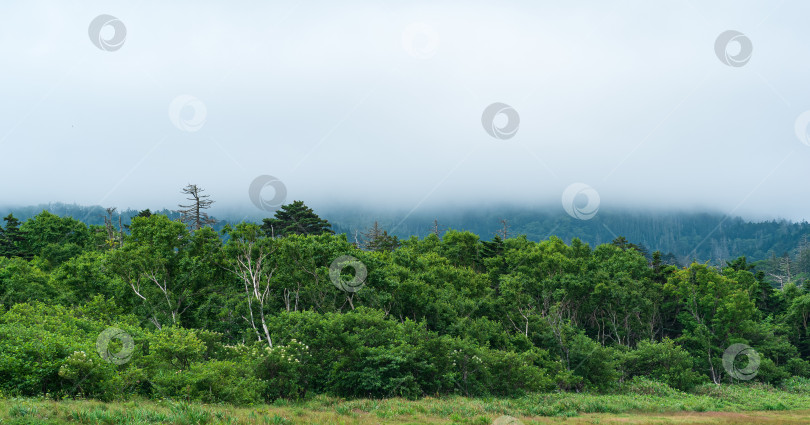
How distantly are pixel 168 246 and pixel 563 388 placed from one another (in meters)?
34.0

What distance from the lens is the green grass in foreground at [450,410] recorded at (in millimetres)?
15188

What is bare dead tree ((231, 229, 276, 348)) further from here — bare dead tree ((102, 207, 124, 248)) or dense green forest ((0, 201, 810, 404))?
bare dead tree ((102, 207, 124, 248))

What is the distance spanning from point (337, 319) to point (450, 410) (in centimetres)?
876

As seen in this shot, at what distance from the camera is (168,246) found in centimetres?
3741

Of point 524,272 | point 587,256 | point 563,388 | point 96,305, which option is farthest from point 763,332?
point 96,305

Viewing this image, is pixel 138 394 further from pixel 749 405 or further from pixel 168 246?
pixel 749 405

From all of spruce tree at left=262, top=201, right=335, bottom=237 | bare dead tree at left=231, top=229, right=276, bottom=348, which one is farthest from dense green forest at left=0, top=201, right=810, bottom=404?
spruce tree at left=262, top=201, right=335, bottom=237

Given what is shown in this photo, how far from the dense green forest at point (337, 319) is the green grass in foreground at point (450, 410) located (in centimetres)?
199

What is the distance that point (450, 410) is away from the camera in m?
25.2

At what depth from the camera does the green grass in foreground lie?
49.8ft

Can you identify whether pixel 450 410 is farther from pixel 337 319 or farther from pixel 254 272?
pixel 254 272

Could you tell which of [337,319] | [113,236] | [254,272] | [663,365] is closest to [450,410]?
[337,319]

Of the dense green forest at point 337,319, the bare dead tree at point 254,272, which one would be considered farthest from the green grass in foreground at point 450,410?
the bare dead tree at point 254,272

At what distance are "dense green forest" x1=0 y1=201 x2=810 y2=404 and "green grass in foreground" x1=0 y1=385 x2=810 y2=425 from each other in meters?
1.99
